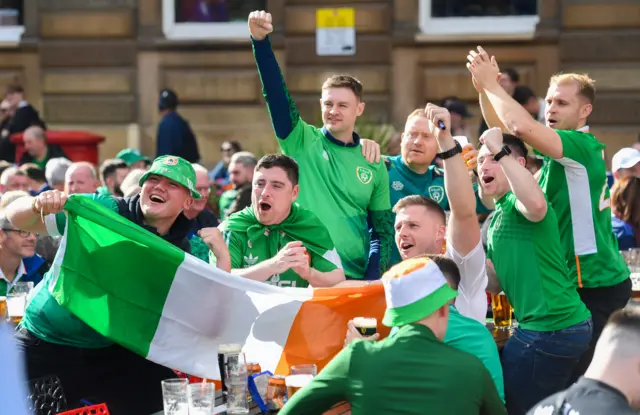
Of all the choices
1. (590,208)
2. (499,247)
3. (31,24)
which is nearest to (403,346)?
(499,247)

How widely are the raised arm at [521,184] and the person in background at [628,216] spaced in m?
3.54

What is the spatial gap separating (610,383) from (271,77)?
4055 millimetres

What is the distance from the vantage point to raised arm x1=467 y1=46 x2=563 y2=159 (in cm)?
641

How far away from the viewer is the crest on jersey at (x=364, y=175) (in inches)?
301

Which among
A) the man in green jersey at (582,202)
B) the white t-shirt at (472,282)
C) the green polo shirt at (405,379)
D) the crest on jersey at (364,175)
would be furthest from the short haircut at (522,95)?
the green polo shirt at (405,379)

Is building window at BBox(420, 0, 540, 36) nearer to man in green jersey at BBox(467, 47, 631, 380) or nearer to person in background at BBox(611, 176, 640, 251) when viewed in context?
person in background at BBox(611, 176, 640, 251)

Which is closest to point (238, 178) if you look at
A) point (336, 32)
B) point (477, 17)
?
point (336, 32)

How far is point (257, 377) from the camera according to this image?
5.40m

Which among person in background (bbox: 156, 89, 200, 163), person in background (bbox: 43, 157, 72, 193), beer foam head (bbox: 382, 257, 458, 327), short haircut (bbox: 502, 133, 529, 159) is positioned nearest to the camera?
beer foam head (bbox: 382, 257, 458, 327)

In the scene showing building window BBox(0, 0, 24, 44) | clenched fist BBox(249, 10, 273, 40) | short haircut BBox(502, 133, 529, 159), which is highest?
building window BBox(0, 0, 24, 44)

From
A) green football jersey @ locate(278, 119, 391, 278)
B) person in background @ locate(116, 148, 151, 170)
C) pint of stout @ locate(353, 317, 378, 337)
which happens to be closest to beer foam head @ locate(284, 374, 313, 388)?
pint of stout @ locate(353, 317, 378, 337)

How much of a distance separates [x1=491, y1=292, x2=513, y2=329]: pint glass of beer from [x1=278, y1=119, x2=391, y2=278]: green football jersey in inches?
33.9

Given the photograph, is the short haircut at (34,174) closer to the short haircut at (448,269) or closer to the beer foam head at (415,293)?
the short haircut at (448,269)

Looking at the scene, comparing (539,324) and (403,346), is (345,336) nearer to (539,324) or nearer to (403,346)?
(539,324)
